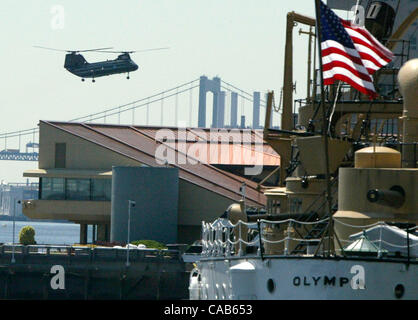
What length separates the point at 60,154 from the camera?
4641 inches

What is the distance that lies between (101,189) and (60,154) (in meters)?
6.35

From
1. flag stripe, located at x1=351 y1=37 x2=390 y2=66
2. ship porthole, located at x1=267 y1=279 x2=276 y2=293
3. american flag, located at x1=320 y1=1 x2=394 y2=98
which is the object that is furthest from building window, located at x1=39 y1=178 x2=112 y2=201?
ship porthole, located at x1=267 y1=279 x2=276 y2=293

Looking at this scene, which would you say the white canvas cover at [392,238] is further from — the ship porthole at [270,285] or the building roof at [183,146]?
the building roof at [183,146]

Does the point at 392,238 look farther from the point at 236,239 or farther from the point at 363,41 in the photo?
the point at 236,239

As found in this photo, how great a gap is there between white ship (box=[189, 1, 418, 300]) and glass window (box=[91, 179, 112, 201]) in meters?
68.0

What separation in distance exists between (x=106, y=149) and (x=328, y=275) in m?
82.8

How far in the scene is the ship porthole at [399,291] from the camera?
113ft

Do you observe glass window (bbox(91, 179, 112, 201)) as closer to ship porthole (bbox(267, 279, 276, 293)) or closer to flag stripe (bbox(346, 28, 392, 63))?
flag stripe (bbox(346, 28, 392, 63))

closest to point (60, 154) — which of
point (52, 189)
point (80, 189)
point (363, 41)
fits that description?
point (52, 189)

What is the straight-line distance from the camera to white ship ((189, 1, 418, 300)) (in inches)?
1361

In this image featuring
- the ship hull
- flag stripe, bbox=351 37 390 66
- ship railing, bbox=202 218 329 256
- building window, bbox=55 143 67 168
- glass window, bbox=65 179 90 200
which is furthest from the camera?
building window, bbox=55 143 67 168

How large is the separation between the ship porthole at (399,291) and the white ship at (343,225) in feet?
0.09
